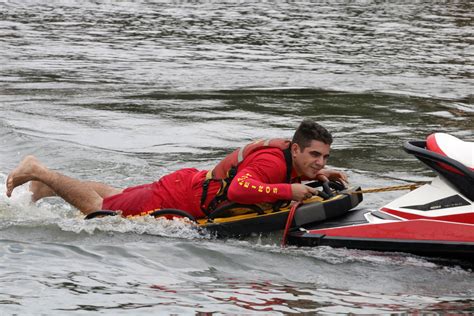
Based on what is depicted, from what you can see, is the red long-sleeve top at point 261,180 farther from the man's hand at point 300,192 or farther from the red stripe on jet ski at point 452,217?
the red stripe on jet ski at point 452,217

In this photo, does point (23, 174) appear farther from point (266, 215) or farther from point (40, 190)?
point (266, 215)

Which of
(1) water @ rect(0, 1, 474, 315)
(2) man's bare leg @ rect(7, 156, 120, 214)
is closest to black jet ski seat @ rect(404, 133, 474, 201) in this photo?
(1) water @ rect(0, 1, 474, 315)

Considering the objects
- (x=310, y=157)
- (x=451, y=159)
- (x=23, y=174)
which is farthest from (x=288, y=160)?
(x=23, y=174)

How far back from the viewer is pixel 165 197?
877 cm

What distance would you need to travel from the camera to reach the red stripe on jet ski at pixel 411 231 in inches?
301

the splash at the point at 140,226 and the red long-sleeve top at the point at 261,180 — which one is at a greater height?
the red long-sleeve top at the point at 261,180

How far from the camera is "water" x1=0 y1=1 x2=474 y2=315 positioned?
7.35m

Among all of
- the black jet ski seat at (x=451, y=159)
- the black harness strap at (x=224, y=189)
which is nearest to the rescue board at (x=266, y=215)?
the black harness strap at (x=224, y=189)

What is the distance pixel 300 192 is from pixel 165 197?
4.03 feet

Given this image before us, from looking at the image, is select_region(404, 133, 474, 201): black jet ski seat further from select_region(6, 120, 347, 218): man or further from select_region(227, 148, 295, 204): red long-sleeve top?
select_region(227, 148, 295, 204): red long-sleeve top

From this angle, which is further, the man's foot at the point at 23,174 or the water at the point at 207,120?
the man's foot at the point at 23,174

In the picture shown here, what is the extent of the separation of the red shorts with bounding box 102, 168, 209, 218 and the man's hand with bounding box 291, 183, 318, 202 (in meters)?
0.86

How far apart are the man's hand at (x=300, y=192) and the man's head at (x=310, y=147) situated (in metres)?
0.18

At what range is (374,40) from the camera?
25953mm
